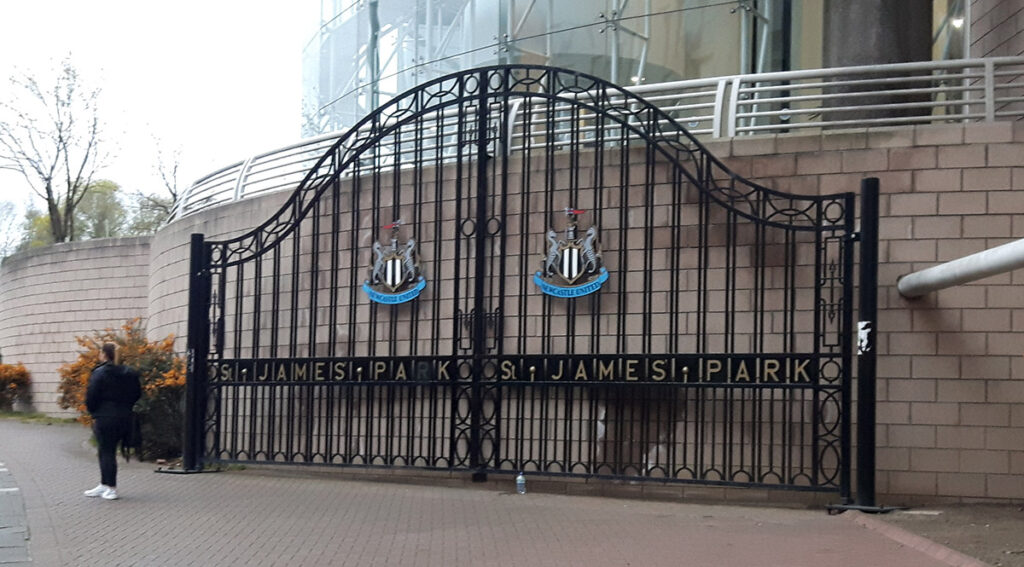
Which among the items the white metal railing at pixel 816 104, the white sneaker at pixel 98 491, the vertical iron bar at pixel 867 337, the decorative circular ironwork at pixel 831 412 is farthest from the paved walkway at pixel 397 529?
the white metal railing at pixel 816 104

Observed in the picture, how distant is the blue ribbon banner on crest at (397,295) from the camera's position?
11.8 metres

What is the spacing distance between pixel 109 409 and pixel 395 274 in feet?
9.97

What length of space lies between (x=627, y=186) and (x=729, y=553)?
410cm

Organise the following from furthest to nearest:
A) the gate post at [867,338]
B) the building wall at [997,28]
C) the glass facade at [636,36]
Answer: the glass facade at [636,36] < the building wall at [997,28] < the gate post at [867,338]

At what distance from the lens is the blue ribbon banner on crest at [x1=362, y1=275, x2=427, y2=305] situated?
38.5 feet

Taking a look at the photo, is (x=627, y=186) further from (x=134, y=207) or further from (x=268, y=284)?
(x=134, y=207)

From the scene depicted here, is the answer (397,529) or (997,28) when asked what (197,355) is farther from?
(997,28)

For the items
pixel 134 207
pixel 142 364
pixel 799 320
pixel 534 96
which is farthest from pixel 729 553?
pixel 134 207

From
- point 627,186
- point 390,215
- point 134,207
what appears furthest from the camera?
point 134,207

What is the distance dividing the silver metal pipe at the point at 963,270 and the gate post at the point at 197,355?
7118mm

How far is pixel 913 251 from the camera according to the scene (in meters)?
10.0

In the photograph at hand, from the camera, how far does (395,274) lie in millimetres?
11914

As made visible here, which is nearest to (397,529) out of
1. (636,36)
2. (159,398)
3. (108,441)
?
(108,441)

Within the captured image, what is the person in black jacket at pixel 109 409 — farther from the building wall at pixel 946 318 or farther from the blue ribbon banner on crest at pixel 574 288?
the building wall at pixel 946 318
